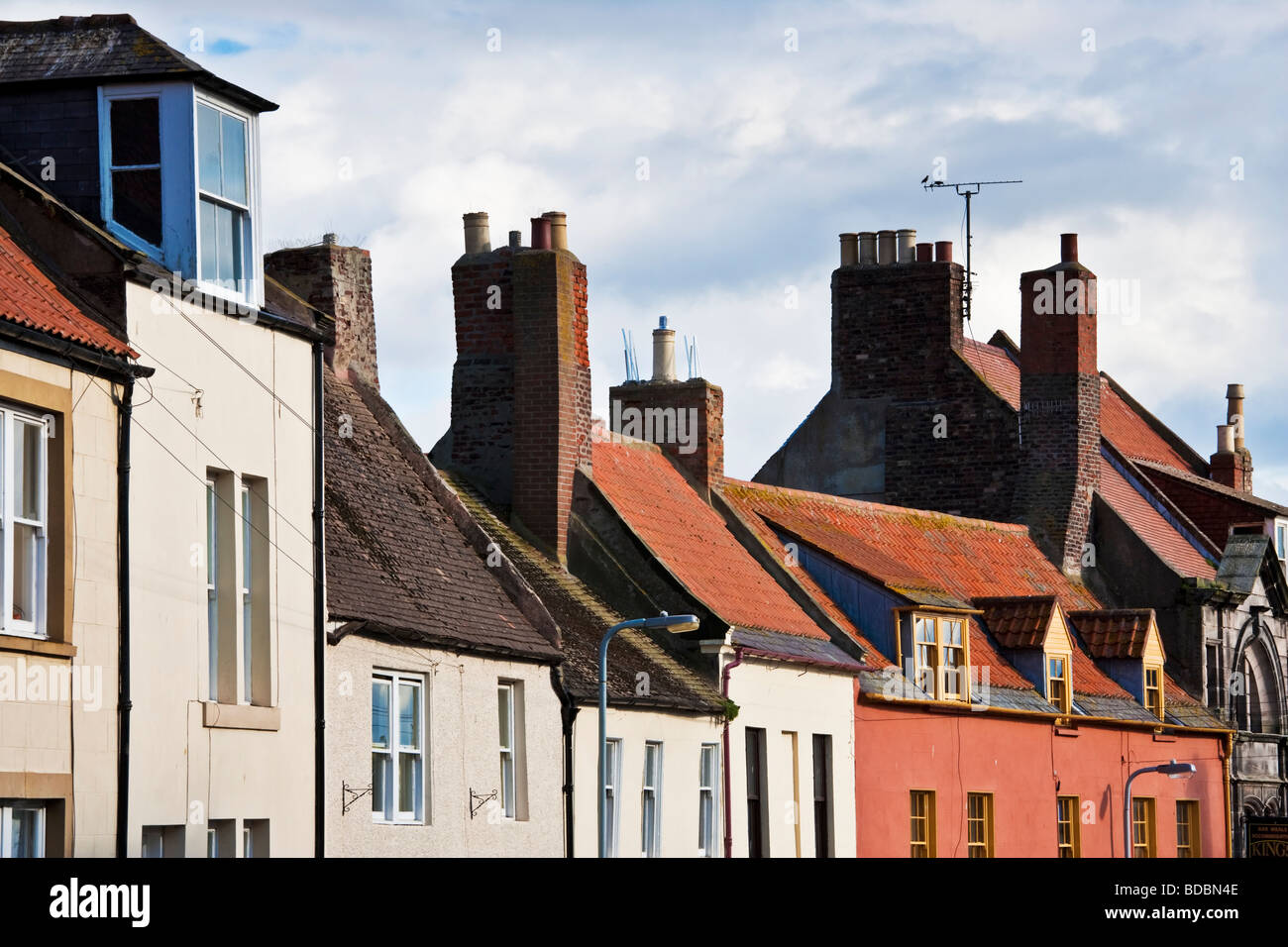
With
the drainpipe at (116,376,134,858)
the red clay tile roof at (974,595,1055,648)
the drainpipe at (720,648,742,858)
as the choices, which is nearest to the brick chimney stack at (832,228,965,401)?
the red clay tile roof at (974,595,1055,648)

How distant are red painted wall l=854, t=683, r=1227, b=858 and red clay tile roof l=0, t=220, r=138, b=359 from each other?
19.5 meters

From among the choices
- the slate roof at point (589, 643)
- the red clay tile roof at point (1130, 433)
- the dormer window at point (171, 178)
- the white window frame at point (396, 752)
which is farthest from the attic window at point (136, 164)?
the red clay tile roof at point (1130, 433)

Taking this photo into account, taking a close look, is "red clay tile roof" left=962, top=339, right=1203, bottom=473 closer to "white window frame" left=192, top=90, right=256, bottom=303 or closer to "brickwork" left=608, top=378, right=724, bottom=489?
"brickwork" left=608, top=378, right=724, bottom=489

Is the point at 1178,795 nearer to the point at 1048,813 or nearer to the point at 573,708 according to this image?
the point at 1048,813

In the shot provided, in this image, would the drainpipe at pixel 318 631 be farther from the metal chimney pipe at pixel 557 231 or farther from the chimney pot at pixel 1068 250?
the chimney pot at pixel 1068 250

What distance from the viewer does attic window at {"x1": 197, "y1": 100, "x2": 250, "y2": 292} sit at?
20453 mm

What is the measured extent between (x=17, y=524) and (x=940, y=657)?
24.1m

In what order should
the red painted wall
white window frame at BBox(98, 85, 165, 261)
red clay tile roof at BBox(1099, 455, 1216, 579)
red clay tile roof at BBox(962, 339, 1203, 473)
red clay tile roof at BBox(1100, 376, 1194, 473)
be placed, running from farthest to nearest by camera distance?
red clay tile roof at BBox(1100, 376, 1194, 473)
red clay tile roof at BBox(962, 339, 1203, 473)
red clay tile roof at BBox(1099, 455, 1216, 579)
the red painted wall
white window frame at BBox(98, 85, 165, 261)

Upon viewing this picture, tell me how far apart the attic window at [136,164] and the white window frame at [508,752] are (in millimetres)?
8470

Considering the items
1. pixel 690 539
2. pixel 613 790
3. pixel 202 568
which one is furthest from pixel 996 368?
pixel 202 568

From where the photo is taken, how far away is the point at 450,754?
82.3ft

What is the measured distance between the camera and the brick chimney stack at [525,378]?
32938 millimetres
